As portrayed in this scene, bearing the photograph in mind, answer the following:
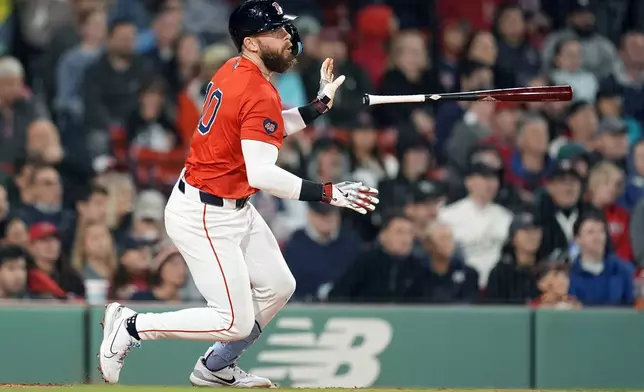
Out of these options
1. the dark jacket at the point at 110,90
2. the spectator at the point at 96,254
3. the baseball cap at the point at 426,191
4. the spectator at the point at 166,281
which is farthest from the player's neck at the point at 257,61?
the dark jacket at the point at 110,90

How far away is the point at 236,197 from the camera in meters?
5.46

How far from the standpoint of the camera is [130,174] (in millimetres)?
8703

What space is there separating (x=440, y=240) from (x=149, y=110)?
7.93 ft

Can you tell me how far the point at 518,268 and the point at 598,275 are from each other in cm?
48

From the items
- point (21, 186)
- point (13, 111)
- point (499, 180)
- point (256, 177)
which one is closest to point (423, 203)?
point (499, 180)

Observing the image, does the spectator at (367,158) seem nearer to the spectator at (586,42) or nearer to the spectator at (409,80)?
the spectator at (409,80)

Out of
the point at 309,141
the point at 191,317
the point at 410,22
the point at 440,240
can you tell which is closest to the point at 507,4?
the point at 410,22

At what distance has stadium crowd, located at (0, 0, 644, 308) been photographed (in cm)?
782

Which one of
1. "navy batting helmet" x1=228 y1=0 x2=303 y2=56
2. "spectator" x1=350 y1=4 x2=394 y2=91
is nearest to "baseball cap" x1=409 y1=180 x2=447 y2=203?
"spectator" x1=350 y1=4 x2=394 y2=91

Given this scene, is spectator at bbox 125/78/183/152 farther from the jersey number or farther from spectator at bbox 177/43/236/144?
the jersey number

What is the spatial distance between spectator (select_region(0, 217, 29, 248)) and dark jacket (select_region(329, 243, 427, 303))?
6.31 ft

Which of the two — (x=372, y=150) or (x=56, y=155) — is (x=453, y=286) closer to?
(x=372, y=150)

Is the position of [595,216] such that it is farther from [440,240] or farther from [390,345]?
[390,345]

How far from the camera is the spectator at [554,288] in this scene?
766 centimetres
